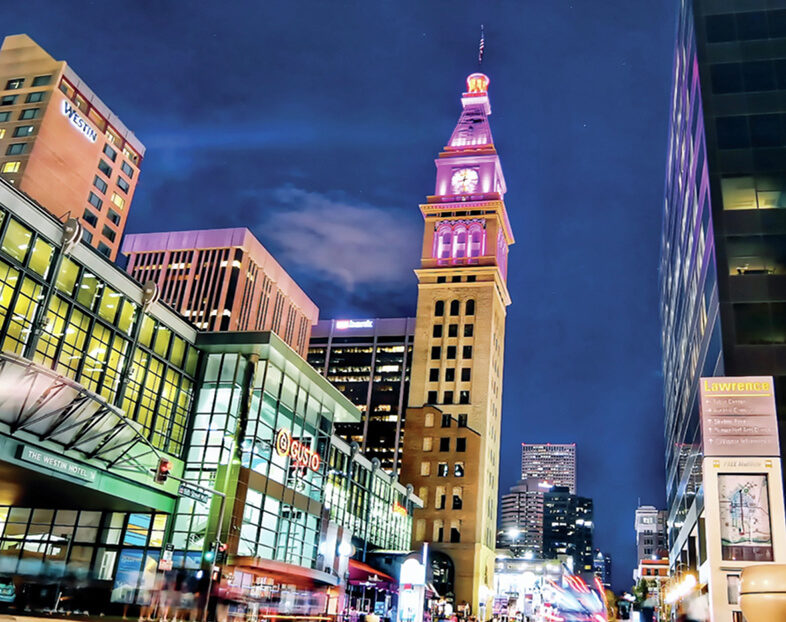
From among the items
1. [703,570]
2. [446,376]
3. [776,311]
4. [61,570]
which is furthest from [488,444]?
[61,570]

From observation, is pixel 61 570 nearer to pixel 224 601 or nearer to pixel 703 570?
pixel 224 601

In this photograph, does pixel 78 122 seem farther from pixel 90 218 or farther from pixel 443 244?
pixel 443 244

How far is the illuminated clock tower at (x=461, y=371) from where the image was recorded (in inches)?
3745

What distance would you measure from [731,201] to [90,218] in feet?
295

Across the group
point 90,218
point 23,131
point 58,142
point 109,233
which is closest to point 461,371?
point 109,233

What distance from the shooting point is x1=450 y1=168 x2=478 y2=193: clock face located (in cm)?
12600

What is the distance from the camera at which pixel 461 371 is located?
352 feet

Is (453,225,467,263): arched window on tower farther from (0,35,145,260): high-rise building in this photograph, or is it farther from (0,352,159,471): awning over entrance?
(0,352,159,471): awning over entrance

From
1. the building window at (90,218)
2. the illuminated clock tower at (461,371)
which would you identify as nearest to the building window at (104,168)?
the building window at (90,218)

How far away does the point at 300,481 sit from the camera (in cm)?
4834

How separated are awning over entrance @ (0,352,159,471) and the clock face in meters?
96.3

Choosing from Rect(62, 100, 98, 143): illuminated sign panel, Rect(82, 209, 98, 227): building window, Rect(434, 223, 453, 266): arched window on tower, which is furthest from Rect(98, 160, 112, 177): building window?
Rect(434, 223, 453, 266): arched window on tower

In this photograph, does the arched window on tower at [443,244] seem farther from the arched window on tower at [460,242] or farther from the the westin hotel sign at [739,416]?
the the westin hotel sign at [739,416]

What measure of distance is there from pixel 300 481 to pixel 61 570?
15.5m
